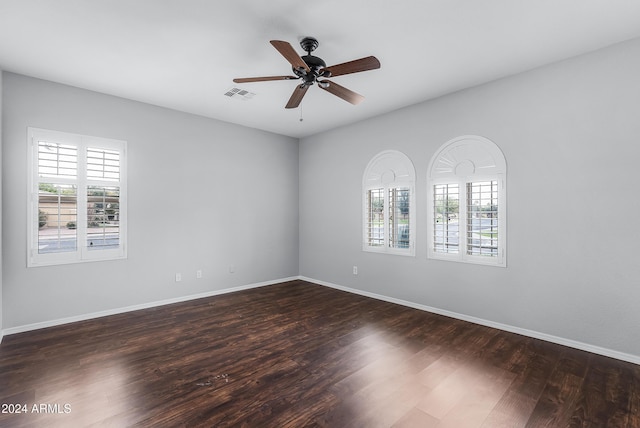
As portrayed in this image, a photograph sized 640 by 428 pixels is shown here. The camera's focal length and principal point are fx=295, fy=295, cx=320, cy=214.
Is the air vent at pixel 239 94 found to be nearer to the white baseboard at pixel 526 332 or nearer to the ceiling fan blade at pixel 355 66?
the ceiling fan blade at pixel 355 66

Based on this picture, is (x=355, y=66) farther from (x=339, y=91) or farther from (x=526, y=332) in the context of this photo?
(x=526, y=332)

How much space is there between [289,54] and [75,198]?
347cm

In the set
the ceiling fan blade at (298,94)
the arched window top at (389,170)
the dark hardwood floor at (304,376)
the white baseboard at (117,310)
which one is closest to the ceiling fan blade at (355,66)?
the ceiling fan blade at (298,94)

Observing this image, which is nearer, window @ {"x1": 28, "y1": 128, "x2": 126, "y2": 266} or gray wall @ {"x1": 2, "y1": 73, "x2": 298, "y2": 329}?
gray wall @ {"x1": 2, "y1": 73, "x2": 298, "y2": 329}

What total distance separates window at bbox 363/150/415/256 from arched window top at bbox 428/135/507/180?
0.45m

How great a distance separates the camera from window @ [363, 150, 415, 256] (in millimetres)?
4578

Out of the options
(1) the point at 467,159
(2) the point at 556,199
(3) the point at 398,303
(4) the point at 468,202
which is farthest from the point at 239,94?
(2) the point at 556,199

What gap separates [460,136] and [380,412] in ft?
11.2

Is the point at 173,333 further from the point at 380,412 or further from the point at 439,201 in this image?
the point at 439,201

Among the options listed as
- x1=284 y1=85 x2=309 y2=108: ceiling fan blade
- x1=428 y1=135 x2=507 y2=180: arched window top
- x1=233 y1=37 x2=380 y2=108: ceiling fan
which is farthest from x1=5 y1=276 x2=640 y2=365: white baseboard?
x1=284 y1=85 x2=309 y2=108: ceiling fan blade

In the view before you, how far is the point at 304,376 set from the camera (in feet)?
8.39

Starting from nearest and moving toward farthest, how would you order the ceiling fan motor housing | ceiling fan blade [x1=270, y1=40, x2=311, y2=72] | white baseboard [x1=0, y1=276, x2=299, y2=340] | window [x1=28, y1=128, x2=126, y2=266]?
ceiling fan blade [x1=270, y1=40, x2=311, y2=72]
the ceiling fan motor housing
white baseboard [x1=0, y1=276, x2=299, y2=340]
window [x1=28, y1=128, x2=126, y2=266]

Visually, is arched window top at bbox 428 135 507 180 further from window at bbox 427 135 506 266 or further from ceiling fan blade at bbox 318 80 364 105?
ceiling fan blade at bbox 318 80 364 105

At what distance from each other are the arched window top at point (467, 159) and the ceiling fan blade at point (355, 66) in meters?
2.03
